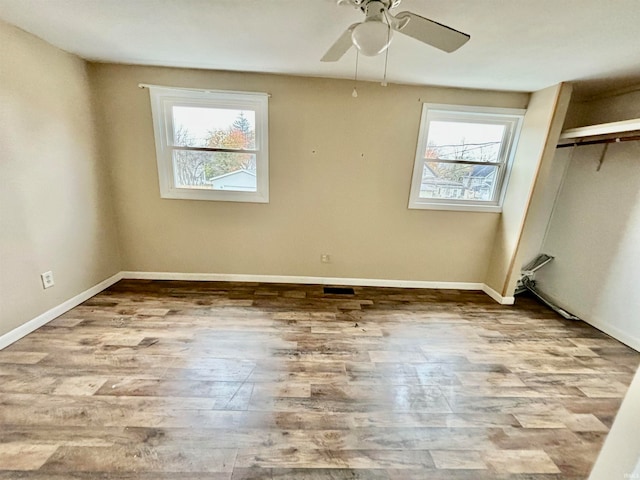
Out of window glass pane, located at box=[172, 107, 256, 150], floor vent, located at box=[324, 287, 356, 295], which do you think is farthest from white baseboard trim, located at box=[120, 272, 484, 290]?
window glass pane, located at box=[172, 107, 256, 150]

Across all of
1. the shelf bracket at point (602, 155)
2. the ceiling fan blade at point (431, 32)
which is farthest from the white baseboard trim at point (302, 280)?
the ceiling fan blade at point (431, 32)

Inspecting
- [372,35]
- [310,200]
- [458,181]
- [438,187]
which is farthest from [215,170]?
[458,181]

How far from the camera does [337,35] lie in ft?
6.24

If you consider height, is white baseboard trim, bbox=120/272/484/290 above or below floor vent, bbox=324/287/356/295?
above

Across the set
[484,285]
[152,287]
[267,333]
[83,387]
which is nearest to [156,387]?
[83,387]

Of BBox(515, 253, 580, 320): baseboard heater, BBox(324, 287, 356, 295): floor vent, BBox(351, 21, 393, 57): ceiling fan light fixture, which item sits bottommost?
BBox(324, 287, 356, 295): floor vent

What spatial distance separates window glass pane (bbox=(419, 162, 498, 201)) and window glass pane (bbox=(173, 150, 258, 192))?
2.04 m

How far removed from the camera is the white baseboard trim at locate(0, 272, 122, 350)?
2.04 meters

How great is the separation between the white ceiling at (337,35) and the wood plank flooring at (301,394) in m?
2.32

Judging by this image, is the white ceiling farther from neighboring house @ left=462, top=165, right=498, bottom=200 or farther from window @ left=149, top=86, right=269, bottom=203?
neighboring house @ left=462, top=165, right=498, bottom=200

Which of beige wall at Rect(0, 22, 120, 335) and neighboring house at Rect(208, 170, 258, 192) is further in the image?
neighboring house at Rect(208, 170, 258, 192)

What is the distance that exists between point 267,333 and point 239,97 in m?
2.40

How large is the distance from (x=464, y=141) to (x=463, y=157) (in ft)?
0.58

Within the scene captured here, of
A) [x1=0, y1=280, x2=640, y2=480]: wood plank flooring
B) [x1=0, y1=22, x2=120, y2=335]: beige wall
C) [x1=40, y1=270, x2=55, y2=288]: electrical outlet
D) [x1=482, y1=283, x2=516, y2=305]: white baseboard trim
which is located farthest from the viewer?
[x1=482, y1=283, x2=516, y2=305]: white baseboard trim
